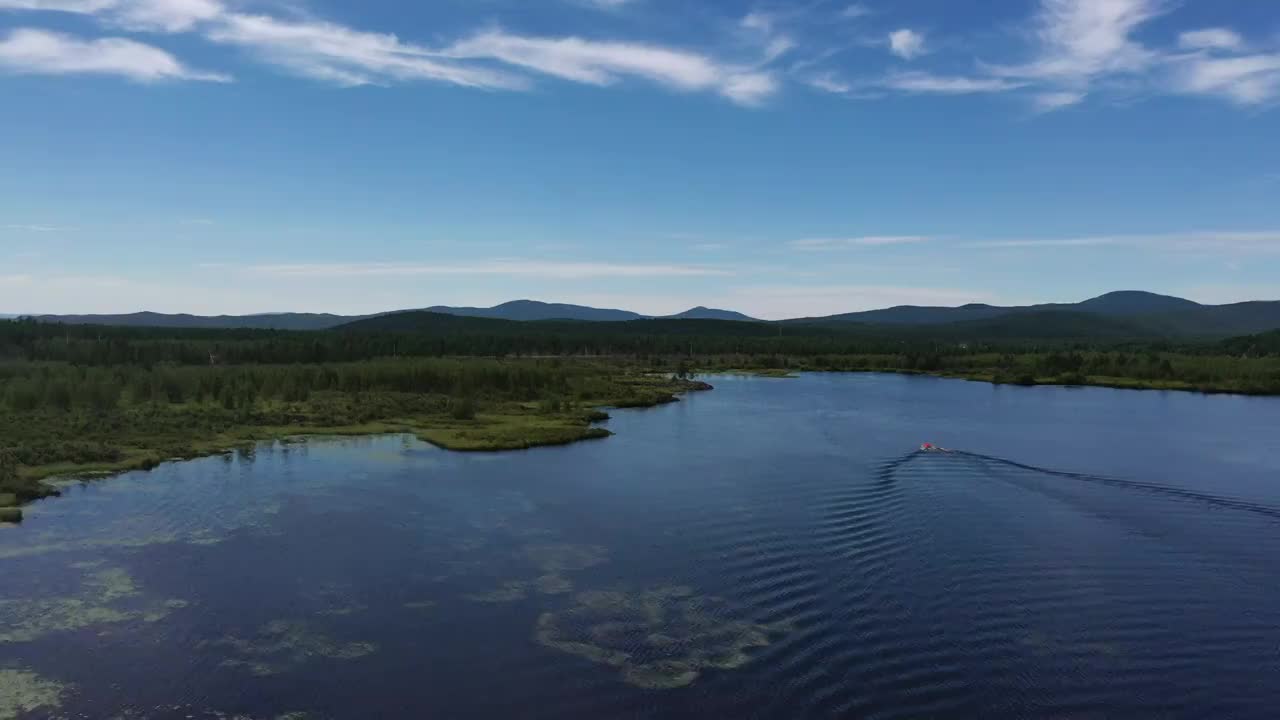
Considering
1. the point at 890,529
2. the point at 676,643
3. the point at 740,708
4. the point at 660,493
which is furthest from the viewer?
the point at 660,493

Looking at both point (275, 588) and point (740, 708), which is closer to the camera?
point (740, 708)

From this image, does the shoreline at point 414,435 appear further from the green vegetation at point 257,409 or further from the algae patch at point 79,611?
the algae patch at point 79,611

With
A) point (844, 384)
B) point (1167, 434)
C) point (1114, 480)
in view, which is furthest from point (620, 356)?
point (1114, 480)

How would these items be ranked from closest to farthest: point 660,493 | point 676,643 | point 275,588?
point 676,643 → point 275,588 → point 660,493

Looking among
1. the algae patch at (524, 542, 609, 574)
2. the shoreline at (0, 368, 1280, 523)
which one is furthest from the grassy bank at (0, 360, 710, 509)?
the algae patch at (524, 542, 609, 574)

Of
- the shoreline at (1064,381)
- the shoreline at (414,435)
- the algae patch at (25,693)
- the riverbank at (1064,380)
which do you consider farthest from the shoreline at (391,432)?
the riverbank at (1064,380)

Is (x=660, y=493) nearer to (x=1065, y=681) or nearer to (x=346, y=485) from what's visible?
(x=346, y=485)
